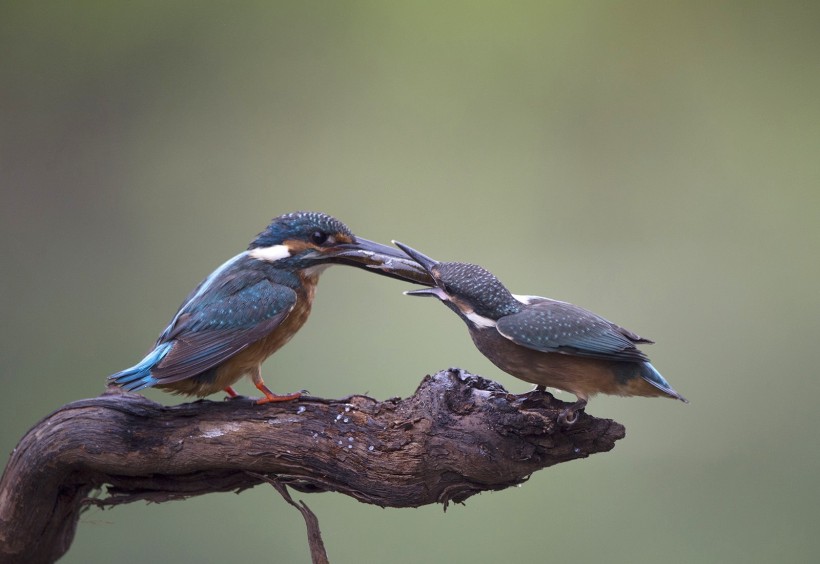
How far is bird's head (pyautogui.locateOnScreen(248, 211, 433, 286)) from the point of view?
2.15 meters

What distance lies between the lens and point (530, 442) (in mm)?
1901

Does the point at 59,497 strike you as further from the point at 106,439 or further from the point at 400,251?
the point at 400,251

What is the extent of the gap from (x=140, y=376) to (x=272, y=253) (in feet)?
1.44

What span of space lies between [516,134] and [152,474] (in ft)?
6.92

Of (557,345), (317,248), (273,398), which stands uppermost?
(317,248)

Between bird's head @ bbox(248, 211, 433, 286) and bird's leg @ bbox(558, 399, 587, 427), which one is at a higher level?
bird's head @ bbox(248, 211, 433, 286)

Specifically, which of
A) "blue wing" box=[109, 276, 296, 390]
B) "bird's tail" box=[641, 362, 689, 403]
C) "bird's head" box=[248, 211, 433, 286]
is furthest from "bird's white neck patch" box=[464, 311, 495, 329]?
"blue wing" box=[109, 276, 296, 390]

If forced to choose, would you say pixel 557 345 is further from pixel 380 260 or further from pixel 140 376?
pixel 140 376

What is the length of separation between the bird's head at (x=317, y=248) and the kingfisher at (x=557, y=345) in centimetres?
23

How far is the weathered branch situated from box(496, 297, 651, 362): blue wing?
0.49 ft

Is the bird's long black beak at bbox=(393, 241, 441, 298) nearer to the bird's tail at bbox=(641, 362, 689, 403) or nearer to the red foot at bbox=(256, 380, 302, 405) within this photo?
the red foot at bbox=(256, 380, 302, 405)

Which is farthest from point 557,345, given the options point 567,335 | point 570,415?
point 570,415

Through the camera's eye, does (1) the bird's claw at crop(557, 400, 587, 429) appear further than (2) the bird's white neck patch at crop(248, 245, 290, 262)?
No

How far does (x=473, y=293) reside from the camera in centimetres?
195
